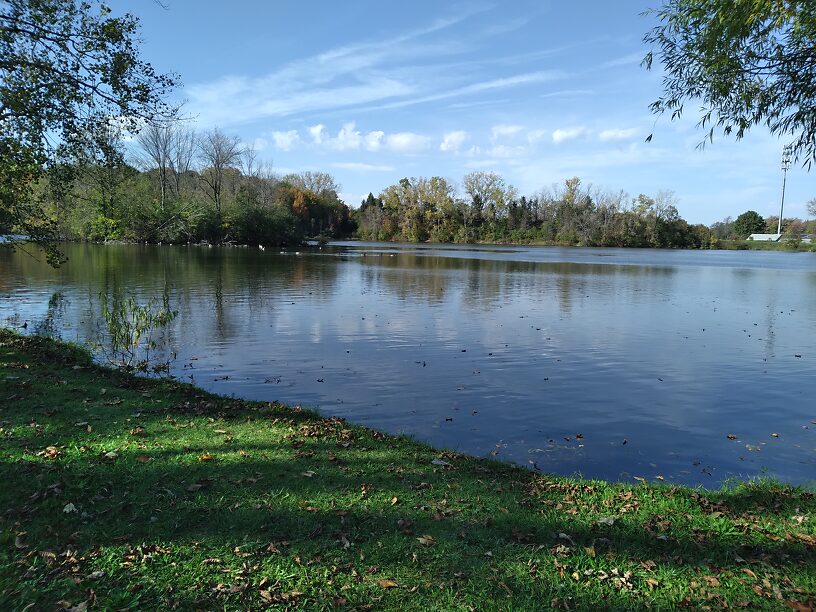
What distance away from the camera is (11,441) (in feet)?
21.7

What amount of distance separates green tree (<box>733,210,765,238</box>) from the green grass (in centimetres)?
15653

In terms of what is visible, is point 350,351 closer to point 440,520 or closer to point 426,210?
point 440,520

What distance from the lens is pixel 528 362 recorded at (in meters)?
14.4

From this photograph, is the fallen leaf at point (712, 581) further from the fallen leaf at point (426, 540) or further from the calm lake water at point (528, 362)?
the calm lake water at point (528, 362)

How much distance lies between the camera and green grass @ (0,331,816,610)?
13.6ft

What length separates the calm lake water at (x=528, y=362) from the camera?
9.04 m

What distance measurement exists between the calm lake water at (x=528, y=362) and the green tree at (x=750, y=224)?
127m

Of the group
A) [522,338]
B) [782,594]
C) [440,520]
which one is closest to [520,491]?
[440,520]

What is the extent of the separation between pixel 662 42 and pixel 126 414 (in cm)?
1067

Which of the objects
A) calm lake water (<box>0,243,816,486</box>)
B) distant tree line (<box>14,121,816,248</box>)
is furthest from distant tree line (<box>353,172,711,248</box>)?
calm lake water (<box>0,243,816,486</box>)

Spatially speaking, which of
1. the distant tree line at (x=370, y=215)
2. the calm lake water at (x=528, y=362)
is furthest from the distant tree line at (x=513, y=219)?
the calm lake water at (x=528, y=362)

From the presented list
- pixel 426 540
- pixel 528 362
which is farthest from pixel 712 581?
pixel 528 362

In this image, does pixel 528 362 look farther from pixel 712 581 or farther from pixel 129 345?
pixel 129 345

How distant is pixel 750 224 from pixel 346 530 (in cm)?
16235
